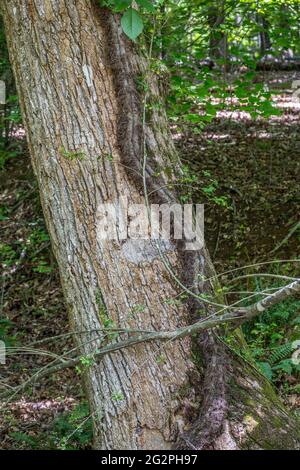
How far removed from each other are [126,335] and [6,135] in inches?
260

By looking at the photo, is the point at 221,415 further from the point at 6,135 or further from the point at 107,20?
the point at 6,135

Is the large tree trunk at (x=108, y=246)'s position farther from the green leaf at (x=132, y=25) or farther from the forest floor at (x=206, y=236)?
the forest floor at (x=206, y=236)

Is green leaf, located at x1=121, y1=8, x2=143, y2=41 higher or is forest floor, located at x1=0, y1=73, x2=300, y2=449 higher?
green leaf, located at x1=121, y1=8, x2=143, y2=41

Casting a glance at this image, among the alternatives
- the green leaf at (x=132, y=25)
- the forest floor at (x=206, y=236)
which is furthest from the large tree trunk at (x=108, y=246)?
the forest floor at (x=206, y=236)

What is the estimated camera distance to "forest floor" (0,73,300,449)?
554cm

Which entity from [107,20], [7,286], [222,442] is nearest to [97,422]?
[222,442]

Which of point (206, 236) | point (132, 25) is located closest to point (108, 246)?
point (132, 25)

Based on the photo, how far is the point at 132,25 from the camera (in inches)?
107

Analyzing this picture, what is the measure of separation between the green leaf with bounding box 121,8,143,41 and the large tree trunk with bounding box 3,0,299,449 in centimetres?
96

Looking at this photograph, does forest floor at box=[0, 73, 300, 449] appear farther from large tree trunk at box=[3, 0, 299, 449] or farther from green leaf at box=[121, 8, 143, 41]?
green leaf at box=[121, 8, 143, 41]

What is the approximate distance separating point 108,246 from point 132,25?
54.0 inches

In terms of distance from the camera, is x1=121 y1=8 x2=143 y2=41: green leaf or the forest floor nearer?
x1=121 y1=8 x2=143 y2=41: green leaf

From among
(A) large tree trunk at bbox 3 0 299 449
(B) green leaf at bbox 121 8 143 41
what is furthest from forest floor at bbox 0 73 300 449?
(B) green leaf at bbox 121 8 143 41
